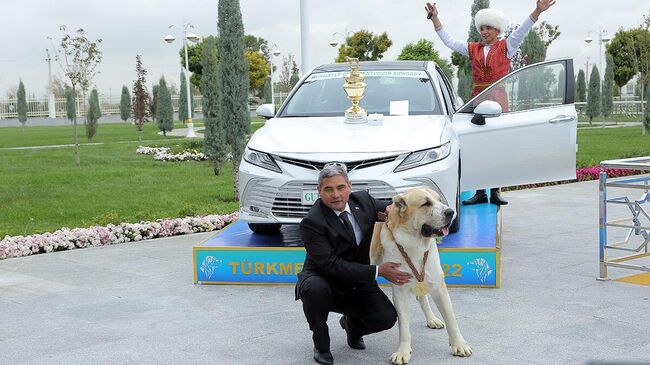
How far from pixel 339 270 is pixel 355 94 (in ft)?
10.7

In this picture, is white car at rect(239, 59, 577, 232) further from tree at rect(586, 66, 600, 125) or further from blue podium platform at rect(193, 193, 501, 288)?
tree at rect(586, 66, 600, 125)

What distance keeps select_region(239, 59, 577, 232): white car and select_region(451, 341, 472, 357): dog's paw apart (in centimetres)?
197

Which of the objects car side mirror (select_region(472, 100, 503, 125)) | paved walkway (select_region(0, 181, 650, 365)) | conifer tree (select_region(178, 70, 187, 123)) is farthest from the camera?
conifer tree (select_region(178, 70, 187, 123))

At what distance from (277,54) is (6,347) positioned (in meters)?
50.3

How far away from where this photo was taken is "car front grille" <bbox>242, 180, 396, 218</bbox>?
6578 millimetres

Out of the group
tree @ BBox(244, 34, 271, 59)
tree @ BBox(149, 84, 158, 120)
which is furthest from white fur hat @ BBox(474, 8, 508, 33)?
tree @ BBox(244, 34, 271, 59)

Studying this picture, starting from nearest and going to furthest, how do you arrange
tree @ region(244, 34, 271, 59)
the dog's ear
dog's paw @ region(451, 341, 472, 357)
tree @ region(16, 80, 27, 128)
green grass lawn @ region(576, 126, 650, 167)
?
the dog's ear
dog's paw @ region(451, 341, 472, 357)
green grass lawn @ region(576, 126, 650, 167)
tree @ region(16, 80, 27, 128)
tree @ region(244, 34, 271, 59)

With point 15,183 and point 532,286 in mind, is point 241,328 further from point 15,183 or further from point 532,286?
point 15,183

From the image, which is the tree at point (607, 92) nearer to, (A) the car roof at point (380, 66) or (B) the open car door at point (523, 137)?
(A) the car roof at point (380, 66)

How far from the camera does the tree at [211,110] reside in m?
17.4

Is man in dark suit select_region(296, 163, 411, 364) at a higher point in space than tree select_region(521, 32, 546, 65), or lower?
lower

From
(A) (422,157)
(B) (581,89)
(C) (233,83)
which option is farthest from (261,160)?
(B) (581,89)

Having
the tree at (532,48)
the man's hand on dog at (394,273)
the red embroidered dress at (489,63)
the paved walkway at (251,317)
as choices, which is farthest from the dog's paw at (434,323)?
the tree at (532,48)

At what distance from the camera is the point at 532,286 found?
A: 6.71 m
